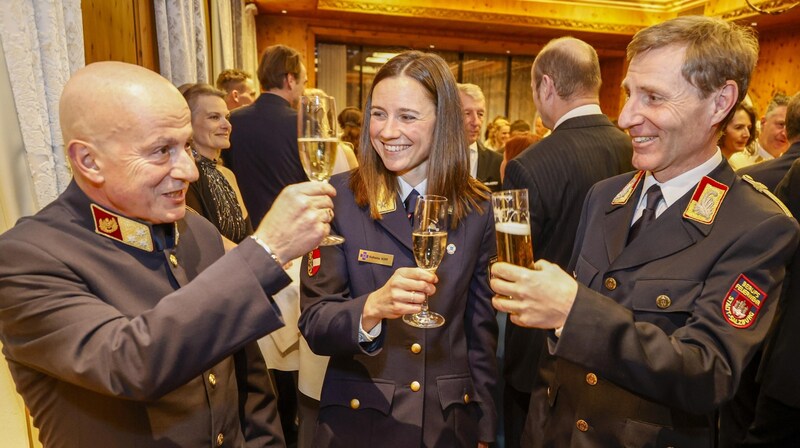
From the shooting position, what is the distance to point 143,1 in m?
3.30

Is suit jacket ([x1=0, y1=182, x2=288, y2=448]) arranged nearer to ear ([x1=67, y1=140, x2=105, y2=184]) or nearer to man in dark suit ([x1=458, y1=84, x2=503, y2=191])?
ear ([x1=67, y1=140, x2=105, y2=184])

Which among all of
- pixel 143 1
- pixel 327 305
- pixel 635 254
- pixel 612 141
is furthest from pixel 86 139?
pixel 143 1

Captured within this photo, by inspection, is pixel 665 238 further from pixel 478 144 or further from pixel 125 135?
pixel 478 144

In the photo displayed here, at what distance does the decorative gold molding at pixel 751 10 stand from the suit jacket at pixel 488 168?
5391 mm

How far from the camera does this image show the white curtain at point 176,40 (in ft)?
11.5

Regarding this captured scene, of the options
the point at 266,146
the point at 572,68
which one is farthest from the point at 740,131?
the point at 266,146

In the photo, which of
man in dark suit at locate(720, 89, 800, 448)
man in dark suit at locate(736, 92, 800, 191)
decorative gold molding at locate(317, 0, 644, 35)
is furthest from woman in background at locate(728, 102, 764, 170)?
decorative gold molding at locate(317, 0, 644, 35)

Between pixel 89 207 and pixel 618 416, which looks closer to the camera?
pixel 89 207

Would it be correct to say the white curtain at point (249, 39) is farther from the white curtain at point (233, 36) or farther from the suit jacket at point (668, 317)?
the suit jacket at point (668, 317)

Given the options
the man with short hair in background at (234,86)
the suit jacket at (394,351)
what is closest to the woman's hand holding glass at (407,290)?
the suit jacket at (394,351)

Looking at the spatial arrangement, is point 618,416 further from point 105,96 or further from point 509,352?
point 105,96

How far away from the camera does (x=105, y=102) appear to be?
3.59 feet

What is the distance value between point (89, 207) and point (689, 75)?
1452 mm

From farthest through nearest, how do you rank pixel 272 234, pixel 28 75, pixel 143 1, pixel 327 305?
1. pixel 143 1
2. pixel 28 75
3. pixel 327 305
4. pixel 272 234
